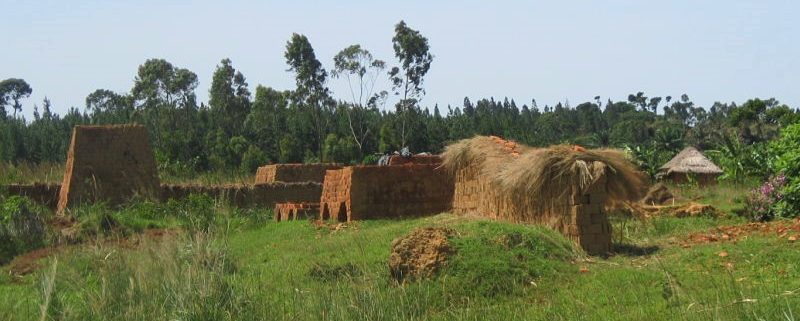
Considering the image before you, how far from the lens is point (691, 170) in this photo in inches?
1283

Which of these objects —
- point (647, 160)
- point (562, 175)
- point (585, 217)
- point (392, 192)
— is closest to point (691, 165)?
point (647, 160)

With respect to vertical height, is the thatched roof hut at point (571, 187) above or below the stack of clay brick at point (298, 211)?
above

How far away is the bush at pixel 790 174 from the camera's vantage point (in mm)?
15156

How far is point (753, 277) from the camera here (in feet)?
26.4

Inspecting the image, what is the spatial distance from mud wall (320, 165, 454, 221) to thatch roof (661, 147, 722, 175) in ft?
61.5

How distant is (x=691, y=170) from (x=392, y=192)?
19.3 meters

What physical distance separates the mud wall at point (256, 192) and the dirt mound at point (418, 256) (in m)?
13.1

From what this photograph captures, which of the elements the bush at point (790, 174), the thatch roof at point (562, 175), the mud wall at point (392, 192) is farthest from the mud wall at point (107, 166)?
the bush at point (790, 174)

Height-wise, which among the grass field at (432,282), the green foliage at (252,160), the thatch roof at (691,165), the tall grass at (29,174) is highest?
the green foliage at (252,160)

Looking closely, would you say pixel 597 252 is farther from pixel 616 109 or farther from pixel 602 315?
pixel 616 109

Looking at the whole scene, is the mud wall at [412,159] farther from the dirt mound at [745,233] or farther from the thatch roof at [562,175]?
the dirt mound at [745,233]

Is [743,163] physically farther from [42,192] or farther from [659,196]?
[42,192]

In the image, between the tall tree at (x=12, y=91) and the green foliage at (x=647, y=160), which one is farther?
the tall tree at (x=12, y=91)

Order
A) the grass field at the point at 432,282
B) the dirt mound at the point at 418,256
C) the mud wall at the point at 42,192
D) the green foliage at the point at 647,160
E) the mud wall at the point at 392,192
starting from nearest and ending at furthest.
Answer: the grass field at the point at 432,282 < the dirt mound at the point at 418,256 < the mud wall at the point at 392,192 < the mud wall at the point at 42,192 < the green foliage at the point at 647,160
